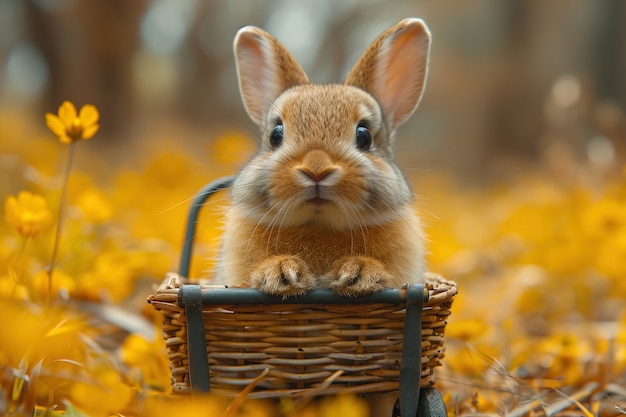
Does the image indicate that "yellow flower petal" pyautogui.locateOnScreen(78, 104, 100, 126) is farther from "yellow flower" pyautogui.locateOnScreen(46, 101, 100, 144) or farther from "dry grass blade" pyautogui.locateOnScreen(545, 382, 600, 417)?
"dry grass blade" pyautogui.locateOnScreen(545, 382, 600, 417)

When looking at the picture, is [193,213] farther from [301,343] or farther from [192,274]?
[192,274]

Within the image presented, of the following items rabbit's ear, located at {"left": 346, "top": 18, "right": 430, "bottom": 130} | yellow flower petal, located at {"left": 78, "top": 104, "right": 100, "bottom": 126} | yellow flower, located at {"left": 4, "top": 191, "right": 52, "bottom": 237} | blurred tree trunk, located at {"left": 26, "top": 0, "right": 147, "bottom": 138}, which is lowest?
yellow flower, located at {"left": 4, "top": 191, "right": 52, "bottom": 237}

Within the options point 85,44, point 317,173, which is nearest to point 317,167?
point 317,173

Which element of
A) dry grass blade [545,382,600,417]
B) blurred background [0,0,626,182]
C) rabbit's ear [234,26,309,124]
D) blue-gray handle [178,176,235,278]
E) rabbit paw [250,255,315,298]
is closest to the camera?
rabbit paw [250,255,315,298]

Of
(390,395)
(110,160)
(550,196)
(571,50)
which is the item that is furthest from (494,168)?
(390,395)

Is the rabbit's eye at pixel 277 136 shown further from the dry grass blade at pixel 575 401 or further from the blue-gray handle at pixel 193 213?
the dry grass blade at pixel 575 401

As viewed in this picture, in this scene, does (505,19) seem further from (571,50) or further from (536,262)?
(536,262)

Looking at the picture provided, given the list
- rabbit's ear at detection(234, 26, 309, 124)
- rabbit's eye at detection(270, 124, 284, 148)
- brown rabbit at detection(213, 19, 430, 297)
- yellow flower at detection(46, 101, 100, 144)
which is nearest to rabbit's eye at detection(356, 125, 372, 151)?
brown rabbit at detection(213, 19, 430, 297)

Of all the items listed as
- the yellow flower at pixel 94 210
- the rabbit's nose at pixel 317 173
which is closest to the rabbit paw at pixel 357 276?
the rabbit's nose at pixel 317 173
